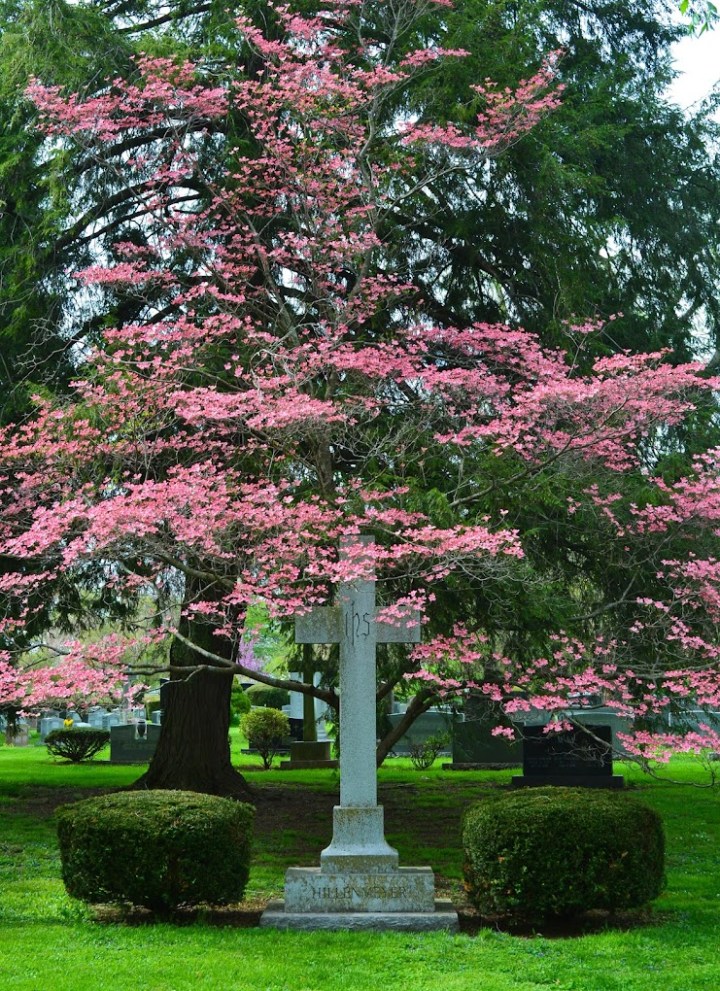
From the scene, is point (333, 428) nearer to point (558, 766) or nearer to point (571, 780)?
point (558, 766)

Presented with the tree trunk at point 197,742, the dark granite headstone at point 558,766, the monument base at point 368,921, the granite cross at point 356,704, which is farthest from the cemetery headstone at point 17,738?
the monument base at point 368,921

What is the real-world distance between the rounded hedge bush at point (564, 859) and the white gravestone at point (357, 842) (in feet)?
1.64

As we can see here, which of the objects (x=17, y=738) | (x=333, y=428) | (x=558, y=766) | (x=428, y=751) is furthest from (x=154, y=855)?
(x=17, y=738)

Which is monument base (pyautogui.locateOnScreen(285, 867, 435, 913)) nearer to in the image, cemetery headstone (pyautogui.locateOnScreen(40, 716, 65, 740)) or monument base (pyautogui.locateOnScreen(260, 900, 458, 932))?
monument base (pyautogui.locateOnScreen(260, 900, 458, 932))

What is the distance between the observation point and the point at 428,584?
10867mm

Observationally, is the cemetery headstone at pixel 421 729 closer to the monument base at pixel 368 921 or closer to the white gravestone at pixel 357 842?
the white gravestone at pixel 357 842

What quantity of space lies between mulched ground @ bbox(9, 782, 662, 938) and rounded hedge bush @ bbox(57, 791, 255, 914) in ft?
1.53

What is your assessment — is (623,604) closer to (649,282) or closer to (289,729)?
(649,282)

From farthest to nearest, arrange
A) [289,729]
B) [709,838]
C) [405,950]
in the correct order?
[289,729] → [709,838] → [405,950]

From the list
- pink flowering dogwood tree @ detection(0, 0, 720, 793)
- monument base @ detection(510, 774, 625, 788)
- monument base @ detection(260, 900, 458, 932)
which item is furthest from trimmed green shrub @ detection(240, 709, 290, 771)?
monument base @ detection(260, 900, 458, 932)

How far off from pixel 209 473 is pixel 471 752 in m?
13.9

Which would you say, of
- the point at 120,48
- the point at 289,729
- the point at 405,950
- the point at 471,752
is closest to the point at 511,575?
the point at 405,950

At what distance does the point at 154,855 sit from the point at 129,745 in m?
17.1

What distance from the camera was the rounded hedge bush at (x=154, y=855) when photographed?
28.5 feet
